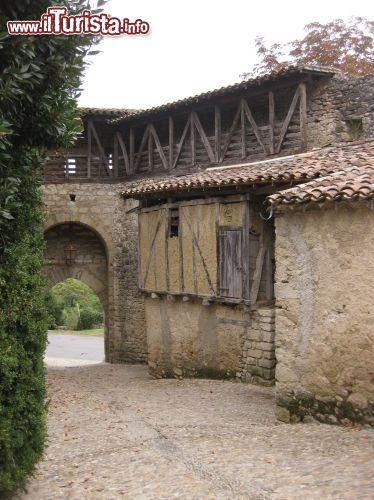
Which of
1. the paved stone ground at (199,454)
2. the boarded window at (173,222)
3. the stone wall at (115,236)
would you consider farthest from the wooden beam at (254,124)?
the paved stone ground at (199,454)

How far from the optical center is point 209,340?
1237 cm

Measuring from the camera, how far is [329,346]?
788cm

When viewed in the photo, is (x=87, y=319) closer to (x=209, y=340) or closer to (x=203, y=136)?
(x=203, y=136)

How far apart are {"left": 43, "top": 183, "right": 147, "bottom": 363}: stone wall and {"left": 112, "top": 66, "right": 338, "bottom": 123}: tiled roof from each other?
3114 mm

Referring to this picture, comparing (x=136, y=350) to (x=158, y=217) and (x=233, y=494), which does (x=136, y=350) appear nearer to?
(x=158, y=217)

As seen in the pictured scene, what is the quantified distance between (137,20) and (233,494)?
221 inches

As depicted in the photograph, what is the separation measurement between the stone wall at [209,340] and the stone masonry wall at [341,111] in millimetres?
4781

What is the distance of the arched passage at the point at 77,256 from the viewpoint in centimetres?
1881

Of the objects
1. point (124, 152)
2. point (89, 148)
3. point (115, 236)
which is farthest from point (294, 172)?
point (89, 148)

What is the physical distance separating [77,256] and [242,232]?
9.05 meters

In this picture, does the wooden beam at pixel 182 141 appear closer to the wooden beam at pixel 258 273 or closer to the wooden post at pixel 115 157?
the wooden post at pixel 115 157

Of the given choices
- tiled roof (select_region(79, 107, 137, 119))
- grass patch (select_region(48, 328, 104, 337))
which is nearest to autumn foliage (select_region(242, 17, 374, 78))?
tiled roof (select_region(79, 107, 137, 119))

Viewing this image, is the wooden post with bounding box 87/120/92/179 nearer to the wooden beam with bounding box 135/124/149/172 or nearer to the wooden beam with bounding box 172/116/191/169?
the wooden beam with bounding box 135/124/149/172

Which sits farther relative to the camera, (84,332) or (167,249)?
(84,332)
